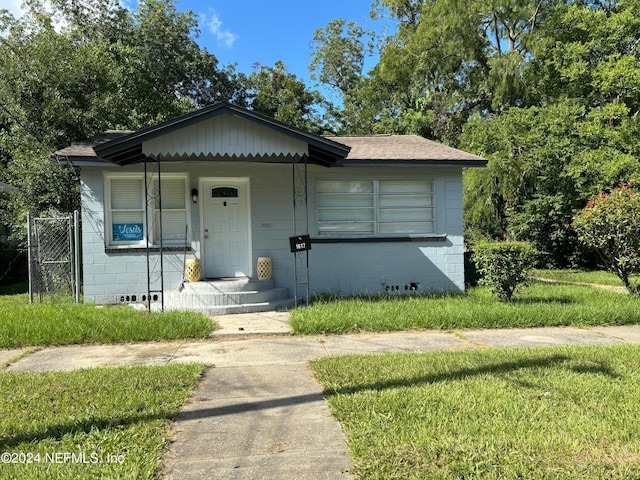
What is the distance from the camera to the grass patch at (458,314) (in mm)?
7359

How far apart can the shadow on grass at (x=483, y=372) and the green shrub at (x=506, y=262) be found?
301 cm

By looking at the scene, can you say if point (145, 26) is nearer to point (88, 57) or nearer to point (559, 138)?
point (88, 57)

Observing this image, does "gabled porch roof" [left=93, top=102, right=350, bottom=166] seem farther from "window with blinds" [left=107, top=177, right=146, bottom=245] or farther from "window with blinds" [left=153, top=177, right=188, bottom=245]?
"window with blinds" [left=153, top=177, right=188, bottom=245]

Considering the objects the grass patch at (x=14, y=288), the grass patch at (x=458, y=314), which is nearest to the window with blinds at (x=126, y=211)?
the grass patch at (x=458, y=314)

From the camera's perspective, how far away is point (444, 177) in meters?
10.9

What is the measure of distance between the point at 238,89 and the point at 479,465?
27693 millimetres

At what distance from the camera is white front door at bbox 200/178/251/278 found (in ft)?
33.5

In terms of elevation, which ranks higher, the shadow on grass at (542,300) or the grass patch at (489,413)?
the shadow on grass at (542,300)

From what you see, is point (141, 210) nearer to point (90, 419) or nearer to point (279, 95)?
point (90, 419)

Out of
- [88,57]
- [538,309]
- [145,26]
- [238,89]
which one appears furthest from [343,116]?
[538,309]

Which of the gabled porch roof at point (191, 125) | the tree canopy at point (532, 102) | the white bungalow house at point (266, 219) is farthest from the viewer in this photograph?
the tree canopy at point (532, 102)

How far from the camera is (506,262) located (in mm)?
8297

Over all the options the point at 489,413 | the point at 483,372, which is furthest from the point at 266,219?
the point at 489,413

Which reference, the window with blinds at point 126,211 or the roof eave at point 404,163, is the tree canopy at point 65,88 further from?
the roof eave at point 404,163
